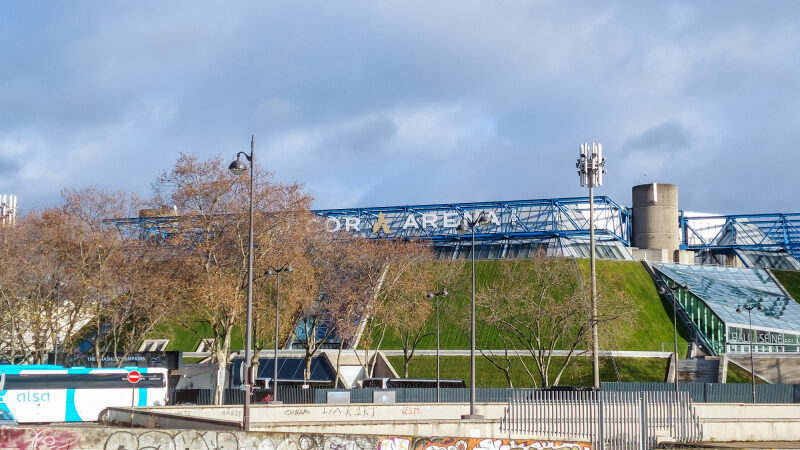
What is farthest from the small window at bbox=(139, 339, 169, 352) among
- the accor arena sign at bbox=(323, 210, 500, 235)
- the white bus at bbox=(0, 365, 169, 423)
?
the white bus at bbox=(0, 365, 169, 423)

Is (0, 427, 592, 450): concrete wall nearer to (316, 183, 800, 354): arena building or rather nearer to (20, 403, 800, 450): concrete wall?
(20, 403, 800, 450): concrete wall

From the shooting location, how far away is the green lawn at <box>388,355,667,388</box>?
65.3 meters

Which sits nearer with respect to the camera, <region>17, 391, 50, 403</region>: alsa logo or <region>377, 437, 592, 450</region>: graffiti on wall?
<region>377, 437, 592, 450</region>: graffiti on wall

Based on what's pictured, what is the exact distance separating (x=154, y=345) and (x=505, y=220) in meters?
38.8

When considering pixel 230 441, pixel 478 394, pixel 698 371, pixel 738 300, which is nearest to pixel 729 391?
pixel 698 371

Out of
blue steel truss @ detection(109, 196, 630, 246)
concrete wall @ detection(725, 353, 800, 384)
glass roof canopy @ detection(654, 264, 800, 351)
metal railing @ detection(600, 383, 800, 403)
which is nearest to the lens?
metal railing @ detection(600, 383, 800, 403)

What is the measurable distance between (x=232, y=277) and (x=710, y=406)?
27.8 metres

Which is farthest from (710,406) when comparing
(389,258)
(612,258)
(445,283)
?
(612,258)

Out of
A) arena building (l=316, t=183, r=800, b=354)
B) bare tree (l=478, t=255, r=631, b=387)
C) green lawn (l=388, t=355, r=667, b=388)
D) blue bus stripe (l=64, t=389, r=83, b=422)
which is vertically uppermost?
arena building (l=316, t=183, r=800, b=354)

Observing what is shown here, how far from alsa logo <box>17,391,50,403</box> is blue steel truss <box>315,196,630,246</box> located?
48.0 meters

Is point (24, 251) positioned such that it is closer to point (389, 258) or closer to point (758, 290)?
point (389, 258)

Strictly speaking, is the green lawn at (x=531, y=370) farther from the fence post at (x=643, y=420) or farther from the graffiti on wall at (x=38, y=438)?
the graffiti on wall at (x=38, y=438)

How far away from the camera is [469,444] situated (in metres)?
21.3

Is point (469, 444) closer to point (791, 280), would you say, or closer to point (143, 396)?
point (143, 396)
